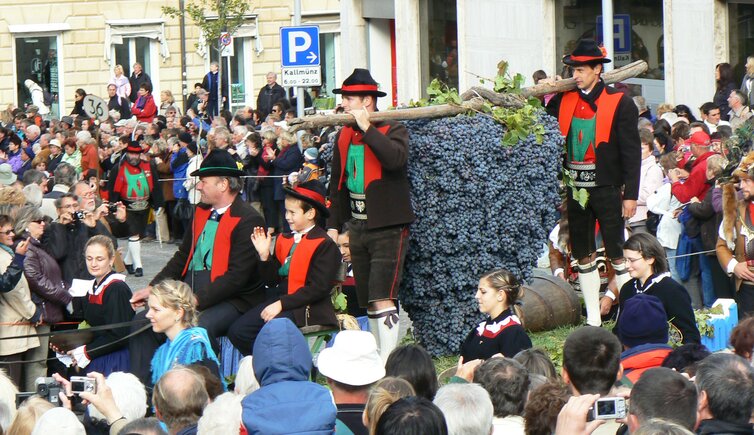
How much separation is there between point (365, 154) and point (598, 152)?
1761 millimetres

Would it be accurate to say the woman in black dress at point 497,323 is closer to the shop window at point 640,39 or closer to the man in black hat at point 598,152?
the man in black hat at point 598,152

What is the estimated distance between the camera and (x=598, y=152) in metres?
10.7

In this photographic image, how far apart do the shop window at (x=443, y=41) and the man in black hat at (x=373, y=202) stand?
17.4 metres

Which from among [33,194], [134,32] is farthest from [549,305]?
[134,32]

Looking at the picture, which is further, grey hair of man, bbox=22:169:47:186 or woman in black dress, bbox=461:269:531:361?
grey hair of man, bbox=22:169:47:186

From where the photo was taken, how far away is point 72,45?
1631 inches

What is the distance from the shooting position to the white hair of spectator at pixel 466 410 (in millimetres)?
6133

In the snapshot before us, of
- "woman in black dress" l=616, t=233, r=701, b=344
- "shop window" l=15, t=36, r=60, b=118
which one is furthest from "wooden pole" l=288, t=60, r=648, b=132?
"shop window" l=15, t=36, r=60, b=118

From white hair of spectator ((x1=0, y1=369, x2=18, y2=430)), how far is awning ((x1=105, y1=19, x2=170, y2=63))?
3406cm

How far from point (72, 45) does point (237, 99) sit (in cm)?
482

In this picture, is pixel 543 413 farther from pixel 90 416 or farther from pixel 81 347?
pixel 81 347

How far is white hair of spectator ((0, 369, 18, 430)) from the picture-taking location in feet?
22.4

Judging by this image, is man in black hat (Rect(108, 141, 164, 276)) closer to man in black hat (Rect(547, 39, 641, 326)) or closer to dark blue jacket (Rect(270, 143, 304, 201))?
dark blue jacket (Rect(270, 143, 304, 201))

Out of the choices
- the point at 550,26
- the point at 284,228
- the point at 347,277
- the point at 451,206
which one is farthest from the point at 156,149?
the point at 451,206
